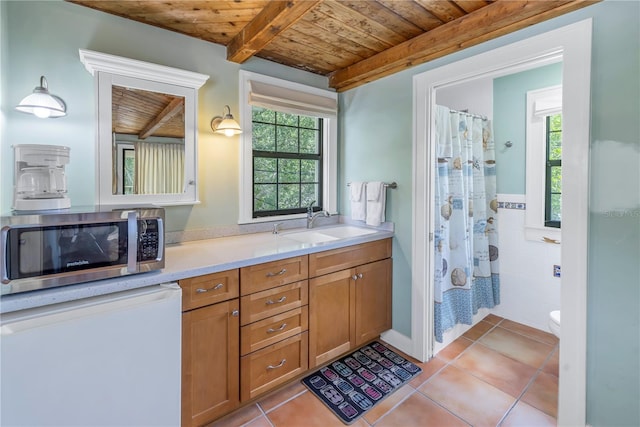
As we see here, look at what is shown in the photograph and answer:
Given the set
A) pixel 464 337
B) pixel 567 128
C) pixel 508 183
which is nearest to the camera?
pixel 567 128

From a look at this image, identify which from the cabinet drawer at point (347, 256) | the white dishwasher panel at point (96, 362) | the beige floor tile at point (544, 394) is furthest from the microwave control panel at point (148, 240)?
the beige floor tile at point (544, 394)

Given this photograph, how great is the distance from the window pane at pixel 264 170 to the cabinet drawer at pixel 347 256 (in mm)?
939

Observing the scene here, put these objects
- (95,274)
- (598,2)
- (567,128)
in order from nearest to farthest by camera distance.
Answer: (95,274) → (598,2) → (567,128)

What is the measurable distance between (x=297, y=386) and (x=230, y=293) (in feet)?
2.95

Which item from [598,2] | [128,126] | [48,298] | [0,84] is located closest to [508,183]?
[598,2]

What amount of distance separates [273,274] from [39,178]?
122 cm

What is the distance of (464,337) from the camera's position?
104 inches

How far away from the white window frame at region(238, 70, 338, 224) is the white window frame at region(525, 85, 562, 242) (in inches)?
69.4

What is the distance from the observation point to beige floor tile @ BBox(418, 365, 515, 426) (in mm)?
1755

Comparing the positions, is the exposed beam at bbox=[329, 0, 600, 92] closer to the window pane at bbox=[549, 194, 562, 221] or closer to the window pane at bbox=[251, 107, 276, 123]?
the window pane at bbox=[251, 107, 276, 123]

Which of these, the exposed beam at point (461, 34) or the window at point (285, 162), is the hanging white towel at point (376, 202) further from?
the exposed beam at point (461, 34)

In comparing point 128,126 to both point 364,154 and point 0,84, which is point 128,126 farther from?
point 364,154

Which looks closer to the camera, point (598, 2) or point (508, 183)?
point (598, 2)

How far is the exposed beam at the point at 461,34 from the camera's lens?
61.1 inches
